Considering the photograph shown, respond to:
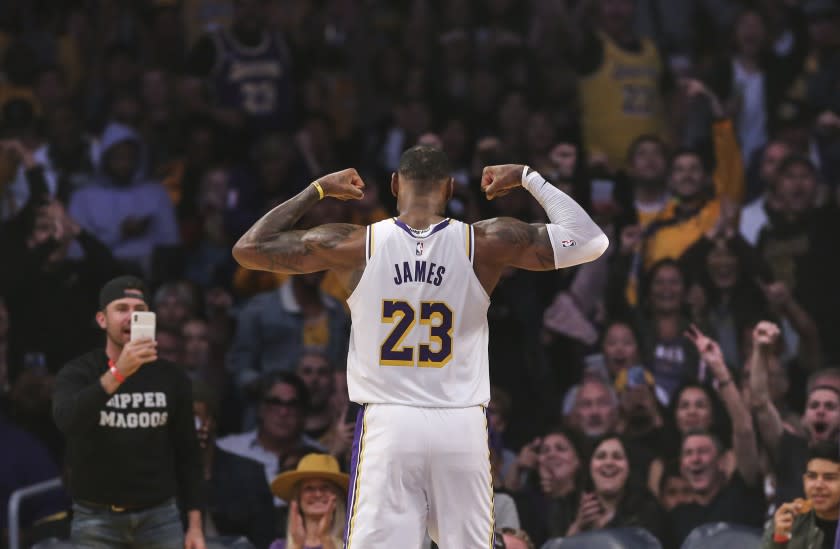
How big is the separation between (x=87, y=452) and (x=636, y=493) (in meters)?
3.26

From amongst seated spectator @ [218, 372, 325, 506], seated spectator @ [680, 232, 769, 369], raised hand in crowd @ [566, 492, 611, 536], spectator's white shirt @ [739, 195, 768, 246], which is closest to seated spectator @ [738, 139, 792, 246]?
spectator's white shirt @ [739, 195, 768, 246]

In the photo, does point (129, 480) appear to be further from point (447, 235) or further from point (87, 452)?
point (447, 235)

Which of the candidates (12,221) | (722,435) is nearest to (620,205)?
(722,435)

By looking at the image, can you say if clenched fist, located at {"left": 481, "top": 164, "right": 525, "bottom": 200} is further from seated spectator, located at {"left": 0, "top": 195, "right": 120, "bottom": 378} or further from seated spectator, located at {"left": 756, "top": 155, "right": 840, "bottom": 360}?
seated spectator, located at {"left": 0, "top": 195, "right": 120, "bottom": 378}

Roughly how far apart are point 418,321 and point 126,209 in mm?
5668

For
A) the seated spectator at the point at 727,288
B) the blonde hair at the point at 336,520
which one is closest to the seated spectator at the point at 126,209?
the blonde hair at the point at 336,520

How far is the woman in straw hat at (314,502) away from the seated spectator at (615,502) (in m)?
1.41

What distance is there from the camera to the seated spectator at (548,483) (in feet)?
28.1

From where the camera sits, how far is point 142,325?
22.7ft

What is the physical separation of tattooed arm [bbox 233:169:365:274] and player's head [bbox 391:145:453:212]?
0.19 metres

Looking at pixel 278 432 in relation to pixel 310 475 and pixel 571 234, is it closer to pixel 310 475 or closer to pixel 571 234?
pixel 310 475

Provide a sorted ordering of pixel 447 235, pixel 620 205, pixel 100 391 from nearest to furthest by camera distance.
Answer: pixel 447 235 < pixel 100 391 < pixel 620 205

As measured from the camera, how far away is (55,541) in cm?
812

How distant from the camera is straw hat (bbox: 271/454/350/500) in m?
8.01
